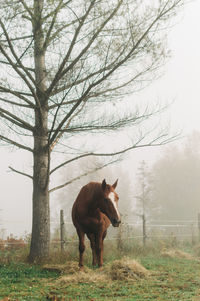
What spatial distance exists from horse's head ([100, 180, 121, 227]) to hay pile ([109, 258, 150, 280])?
957mm

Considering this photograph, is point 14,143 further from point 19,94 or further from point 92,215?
point 92,215

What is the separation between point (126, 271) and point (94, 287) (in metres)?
1.20

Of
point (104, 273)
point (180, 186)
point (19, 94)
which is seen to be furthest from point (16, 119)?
point (180, 186)

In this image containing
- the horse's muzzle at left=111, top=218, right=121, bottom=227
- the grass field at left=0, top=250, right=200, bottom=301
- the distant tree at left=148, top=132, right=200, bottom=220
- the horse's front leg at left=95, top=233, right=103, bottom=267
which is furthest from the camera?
the distant tree at left=148, top=132, right=200, bottom=220

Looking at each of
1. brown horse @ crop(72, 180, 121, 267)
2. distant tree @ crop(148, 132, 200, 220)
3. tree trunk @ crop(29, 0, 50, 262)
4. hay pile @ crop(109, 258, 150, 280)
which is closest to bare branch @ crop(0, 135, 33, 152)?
tree trunk @ crop(29, 0, 50, 262)

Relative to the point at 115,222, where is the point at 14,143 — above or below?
above

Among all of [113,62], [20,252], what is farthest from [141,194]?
[113,62]

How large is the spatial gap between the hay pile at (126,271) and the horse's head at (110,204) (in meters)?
0.96

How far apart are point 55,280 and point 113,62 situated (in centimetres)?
519

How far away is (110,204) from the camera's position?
748 centimetres

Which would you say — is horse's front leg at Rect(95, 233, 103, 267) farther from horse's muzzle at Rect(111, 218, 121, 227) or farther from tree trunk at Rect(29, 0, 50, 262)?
tree trunk at Rect(29, 0, 50, 262)

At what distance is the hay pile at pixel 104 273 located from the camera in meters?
7.13

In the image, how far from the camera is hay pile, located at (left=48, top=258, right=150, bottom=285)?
713cm

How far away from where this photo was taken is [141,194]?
37.9 m
